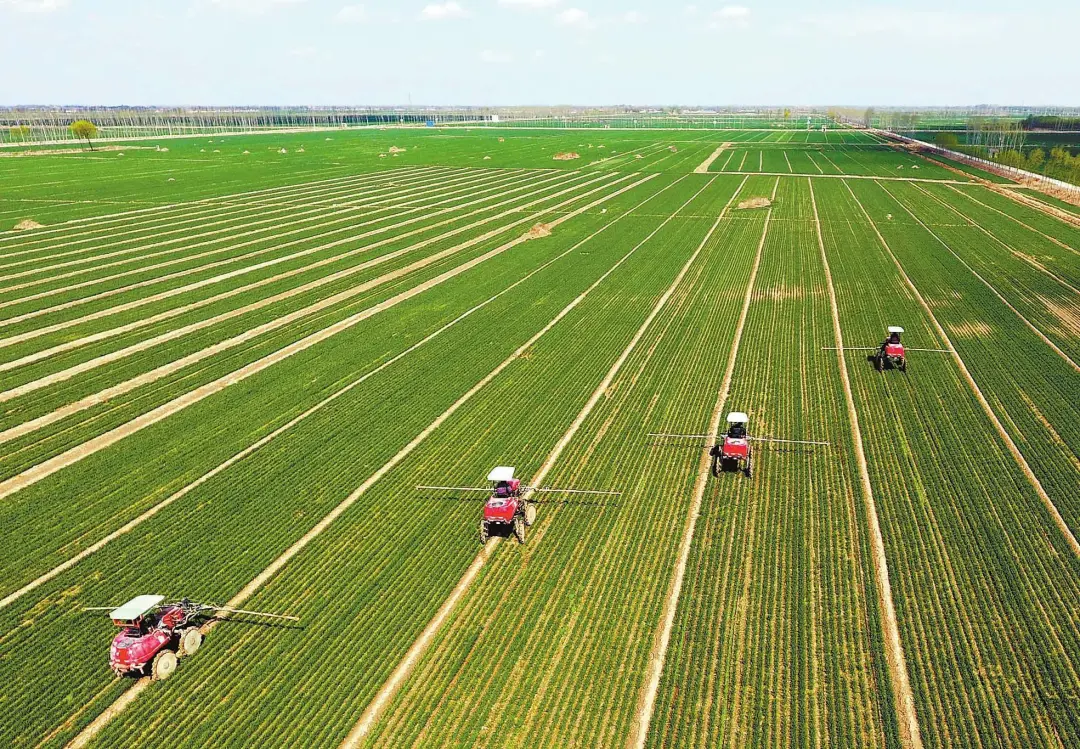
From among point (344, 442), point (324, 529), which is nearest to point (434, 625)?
point (324, 529)

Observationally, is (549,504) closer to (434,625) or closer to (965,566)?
(434,625)

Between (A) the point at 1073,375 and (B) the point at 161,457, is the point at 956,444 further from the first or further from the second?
(B) the point at 161,457

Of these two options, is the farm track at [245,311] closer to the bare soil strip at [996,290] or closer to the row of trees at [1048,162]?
the bare soil strip at [996,290]

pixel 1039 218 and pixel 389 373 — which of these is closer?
pixel 389 373

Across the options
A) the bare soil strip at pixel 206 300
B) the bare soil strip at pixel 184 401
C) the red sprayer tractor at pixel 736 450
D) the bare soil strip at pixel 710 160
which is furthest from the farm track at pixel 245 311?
the bare soil strip at pixel 710 160

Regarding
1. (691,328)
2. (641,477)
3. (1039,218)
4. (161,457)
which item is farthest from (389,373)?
(1039,218)
